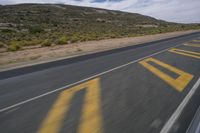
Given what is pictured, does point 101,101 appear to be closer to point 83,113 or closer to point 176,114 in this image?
point 83,113

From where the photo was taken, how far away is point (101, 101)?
21.1 ft

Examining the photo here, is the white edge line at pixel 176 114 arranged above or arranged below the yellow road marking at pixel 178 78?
above

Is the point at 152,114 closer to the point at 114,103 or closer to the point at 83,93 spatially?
the point at 114,103

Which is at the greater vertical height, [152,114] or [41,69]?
[152,114]

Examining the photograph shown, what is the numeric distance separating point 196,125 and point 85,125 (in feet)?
6.91

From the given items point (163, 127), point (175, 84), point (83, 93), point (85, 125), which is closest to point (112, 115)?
point (85, 125)

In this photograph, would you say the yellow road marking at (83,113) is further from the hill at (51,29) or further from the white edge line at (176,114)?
the hill at (51,29)

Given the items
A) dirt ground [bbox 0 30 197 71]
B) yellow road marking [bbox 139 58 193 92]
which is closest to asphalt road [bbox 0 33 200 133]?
yellow road marking [bbox 139 58 193 92]

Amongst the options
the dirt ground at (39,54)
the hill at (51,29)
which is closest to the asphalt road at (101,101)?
the dirt ground at (39,54)

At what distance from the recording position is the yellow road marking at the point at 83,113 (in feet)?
15.5

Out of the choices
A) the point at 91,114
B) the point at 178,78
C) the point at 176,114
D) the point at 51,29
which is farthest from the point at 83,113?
the point at 51,29

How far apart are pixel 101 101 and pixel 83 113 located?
3.19 ft

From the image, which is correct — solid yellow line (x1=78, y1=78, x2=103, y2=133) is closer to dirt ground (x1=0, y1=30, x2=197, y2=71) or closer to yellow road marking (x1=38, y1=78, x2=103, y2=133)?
yellow road marking (x1=38, y1=78, x2=103, y2=133)

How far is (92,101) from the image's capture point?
6477 millimetres
